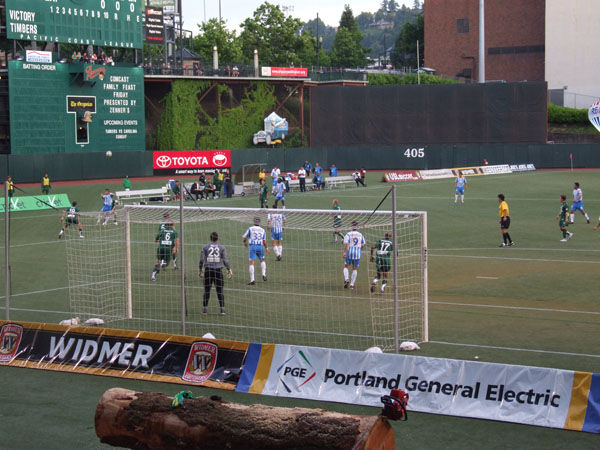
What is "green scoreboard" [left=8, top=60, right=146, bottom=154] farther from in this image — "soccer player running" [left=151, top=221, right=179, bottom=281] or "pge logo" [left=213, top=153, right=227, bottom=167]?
"soccer player running" [left=151, top=221, right=179, bottom=281]

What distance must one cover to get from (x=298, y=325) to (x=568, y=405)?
23.8 ft

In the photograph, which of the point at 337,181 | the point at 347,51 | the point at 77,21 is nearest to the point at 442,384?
the point at 337,181

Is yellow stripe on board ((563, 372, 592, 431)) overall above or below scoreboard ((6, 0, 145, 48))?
below

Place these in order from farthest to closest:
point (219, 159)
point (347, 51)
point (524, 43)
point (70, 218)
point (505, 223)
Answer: point (347, 51)
point (524, 43)
point (219, 159)
point (505, 223)
point (70, 218)

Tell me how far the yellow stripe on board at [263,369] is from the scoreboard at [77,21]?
141 ft

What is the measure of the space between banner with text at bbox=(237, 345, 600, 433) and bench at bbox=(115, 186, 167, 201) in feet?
103

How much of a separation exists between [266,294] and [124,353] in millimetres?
7016

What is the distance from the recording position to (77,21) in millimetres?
52438

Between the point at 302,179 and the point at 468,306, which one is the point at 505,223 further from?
the point at 302,179

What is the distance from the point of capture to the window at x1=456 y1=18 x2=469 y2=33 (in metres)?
94.1

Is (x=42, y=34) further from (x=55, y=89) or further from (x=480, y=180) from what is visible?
(x=480, y=180)

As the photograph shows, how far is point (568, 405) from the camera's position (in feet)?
34.9

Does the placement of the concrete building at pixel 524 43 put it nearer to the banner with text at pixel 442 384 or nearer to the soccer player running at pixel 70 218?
the soccer player running at pixel 70 218

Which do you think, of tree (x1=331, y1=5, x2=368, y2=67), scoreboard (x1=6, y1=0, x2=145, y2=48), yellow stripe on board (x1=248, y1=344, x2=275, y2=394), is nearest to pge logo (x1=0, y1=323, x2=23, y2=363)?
yellow stripe on board (x1=248, y1=344, x2=275, y2=394)
